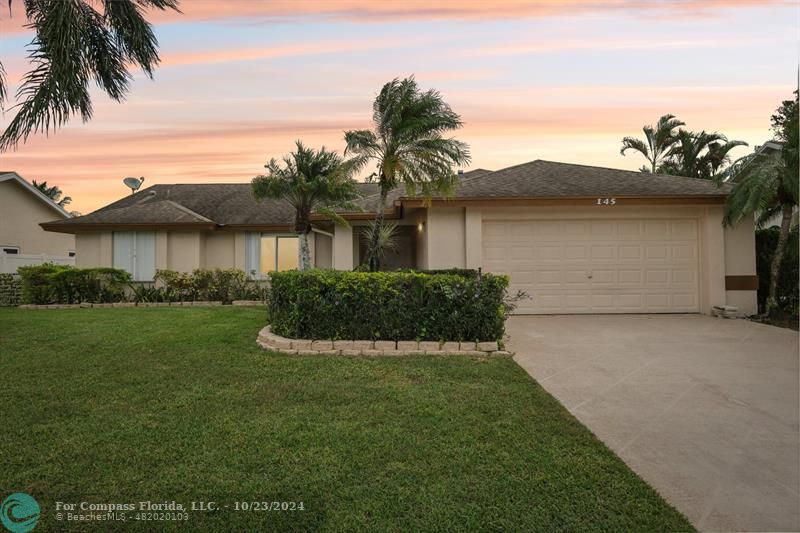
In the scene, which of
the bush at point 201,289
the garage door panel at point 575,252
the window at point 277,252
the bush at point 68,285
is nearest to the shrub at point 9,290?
the bush at point 68,285

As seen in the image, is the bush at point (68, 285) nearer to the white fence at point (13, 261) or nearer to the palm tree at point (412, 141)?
the white fence at point (13, 261)

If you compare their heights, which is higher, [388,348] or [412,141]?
[412,141]

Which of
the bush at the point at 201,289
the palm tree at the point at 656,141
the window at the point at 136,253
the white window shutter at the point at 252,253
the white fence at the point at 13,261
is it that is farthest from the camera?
the palm tree at the point at 656,141

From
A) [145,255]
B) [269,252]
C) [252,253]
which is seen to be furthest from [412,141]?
[145,255]

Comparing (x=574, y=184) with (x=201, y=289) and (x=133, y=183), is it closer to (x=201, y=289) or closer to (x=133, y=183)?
(x=201, y=289)

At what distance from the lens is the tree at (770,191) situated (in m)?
10.0

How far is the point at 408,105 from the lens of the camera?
11312 millimetres

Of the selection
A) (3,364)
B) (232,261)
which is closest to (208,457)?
(3,364)

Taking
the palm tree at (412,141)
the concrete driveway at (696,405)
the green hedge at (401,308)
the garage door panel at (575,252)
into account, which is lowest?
the concrete driveway at (696,405)

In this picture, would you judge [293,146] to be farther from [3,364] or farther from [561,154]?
[561,154]

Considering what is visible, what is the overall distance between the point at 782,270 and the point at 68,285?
65.6 ft

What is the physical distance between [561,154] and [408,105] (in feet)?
32.4

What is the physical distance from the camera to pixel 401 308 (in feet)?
23.8

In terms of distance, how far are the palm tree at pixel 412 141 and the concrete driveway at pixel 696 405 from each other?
462 cm
